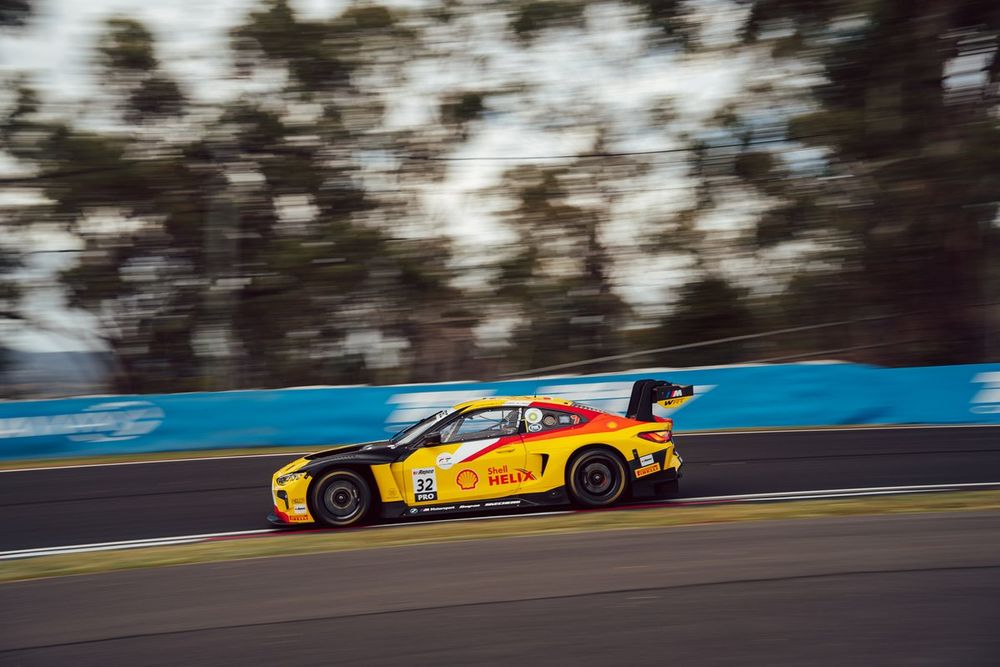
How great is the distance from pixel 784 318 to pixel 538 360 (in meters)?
6.62

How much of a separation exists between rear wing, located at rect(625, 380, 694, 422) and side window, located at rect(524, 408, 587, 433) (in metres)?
0.56

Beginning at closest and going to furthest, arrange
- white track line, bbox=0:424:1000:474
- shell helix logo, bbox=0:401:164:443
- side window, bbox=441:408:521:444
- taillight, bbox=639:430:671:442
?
side window, bbox=441:408:521:444, taillight, bbox=639:430:671:442, white track line, bbox=0:424:1000:474, shell helix logo, bbox=0:401:164:443

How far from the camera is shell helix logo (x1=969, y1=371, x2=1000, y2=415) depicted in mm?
15172

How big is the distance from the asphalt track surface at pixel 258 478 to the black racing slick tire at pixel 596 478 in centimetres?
111

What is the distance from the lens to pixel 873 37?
24.5 meters

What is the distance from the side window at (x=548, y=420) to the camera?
9.27m

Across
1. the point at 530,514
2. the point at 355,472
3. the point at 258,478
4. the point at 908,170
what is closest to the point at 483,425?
the point at 530,514

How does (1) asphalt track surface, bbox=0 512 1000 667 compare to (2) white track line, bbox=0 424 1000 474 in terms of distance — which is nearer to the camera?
(1) asphalt track surface, bbox=0 512 1000 667

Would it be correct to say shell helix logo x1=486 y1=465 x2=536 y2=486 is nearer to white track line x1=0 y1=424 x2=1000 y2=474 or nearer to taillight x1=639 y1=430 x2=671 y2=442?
taillight x1=639 y1=430 x2=671 y2=442

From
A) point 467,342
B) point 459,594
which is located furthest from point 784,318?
point 459,594

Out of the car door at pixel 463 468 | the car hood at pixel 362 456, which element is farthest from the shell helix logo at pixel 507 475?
the car hood at pixel 362 456

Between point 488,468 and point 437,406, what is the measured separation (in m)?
6.46

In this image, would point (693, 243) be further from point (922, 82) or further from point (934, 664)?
point (934, 664)

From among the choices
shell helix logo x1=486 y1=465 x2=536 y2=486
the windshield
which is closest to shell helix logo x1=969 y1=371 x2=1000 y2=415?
shell helix logo x1=486 y1=465 x2=536 y2=486
